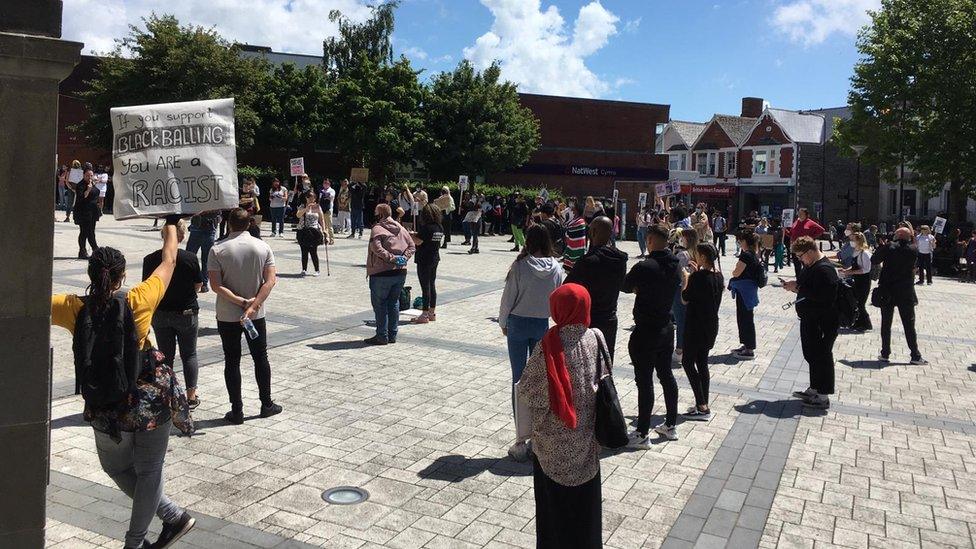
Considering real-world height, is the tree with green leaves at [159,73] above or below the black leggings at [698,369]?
above

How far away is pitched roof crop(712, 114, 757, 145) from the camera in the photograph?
62075 mm

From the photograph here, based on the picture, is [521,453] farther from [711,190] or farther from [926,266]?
[711,190]

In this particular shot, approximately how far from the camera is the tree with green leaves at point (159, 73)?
107ft

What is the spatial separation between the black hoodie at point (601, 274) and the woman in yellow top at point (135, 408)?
3.23m

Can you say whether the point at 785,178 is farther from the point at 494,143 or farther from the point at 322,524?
the point at 322,524

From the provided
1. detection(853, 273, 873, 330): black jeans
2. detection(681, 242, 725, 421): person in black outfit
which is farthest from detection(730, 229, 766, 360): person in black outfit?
detection(853, 273, 873, 330): black jeans

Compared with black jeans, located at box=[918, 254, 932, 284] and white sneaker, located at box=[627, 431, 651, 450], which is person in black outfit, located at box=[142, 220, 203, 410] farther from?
black jeans, located at box=[918, 254, 932, 284]

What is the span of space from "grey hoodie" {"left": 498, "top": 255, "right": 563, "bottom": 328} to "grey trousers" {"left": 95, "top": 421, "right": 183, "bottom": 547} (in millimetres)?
2773

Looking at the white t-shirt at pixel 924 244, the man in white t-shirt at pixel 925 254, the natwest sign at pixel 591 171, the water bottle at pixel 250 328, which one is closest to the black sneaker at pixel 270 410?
the water bottle at pixel 250 328

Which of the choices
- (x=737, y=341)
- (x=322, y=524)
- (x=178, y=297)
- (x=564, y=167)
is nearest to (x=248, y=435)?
(x=178, y=297)

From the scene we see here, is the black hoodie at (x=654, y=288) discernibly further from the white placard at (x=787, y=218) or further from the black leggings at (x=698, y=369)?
the white placard at (x=787, y=218)

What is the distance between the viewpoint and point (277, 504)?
5.21 m

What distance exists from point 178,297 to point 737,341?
7928 millimetres

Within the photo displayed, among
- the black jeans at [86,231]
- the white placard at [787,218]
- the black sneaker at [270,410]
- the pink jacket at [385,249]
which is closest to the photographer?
the black sneaker at [270,410]
